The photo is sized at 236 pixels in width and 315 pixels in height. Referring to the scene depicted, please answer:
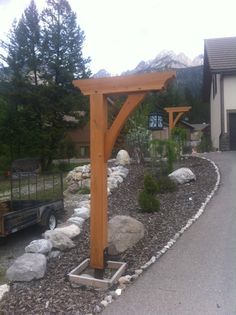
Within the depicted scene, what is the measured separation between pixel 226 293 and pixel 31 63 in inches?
1170

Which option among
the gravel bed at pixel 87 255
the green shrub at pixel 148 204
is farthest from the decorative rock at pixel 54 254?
the green shrub at pixel 148 204

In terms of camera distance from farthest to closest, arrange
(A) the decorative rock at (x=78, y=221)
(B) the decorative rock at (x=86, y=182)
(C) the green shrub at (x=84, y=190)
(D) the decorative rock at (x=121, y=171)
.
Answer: (B) the decorative rock at (x=86, y=182), (D) the decorative rock at (x=121, y=171), (C) the green shrub at (x=84, y=190), (A) the decorative rock at (x=78, y=221)

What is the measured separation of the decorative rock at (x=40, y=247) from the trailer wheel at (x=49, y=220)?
3.16 m

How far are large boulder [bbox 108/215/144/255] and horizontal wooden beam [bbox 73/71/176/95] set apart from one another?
84.7 inches

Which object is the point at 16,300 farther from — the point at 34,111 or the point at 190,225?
the point at 34,111

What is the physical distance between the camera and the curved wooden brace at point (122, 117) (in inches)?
223

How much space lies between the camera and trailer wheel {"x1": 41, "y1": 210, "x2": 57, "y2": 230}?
9.80 metres

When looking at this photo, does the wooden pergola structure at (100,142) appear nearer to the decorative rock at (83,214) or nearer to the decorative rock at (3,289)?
the decorative rock at (3,289)

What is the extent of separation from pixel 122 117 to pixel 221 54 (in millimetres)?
21591

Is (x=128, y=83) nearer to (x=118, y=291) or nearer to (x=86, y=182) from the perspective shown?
(x=118, y=291)

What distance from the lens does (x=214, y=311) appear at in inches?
182

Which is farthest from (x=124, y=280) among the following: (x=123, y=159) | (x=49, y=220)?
(x=123, y=159)

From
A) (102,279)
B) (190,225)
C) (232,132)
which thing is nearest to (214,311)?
(102,279)

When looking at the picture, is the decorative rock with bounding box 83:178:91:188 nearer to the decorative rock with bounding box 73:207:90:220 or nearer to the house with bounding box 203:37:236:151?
the decorative rock with bounding box 73:207:90:220
